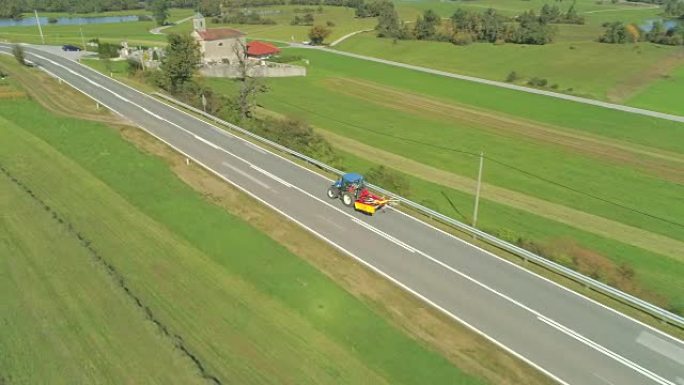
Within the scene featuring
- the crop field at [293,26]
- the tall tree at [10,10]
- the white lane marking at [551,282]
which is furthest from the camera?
the tall tree at [10,10]

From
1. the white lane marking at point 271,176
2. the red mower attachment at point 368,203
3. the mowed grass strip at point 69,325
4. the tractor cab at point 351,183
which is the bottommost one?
the white lane marking at point 271,176

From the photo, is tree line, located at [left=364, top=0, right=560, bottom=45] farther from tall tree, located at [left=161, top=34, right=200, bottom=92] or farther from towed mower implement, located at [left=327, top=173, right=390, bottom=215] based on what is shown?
towed mower implement, located at [left=327, top=173, right=390, bottom=215]

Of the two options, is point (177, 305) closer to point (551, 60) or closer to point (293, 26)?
point (551, 60)

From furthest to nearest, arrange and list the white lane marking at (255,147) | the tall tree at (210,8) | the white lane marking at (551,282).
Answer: the tall tree at (210,8) → the white lane marking at (255,147) → the white lane marking at (551,282)

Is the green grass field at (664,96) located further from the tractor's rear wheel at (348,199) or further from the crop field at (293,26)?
the crop field at (293,26)

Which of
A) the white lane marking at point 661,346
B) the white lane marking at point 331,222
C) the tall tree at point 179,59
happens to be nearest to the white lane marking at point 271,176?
the white lane marking at point 331,222

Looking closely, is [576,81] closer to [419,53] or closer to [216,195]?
[419,53]
